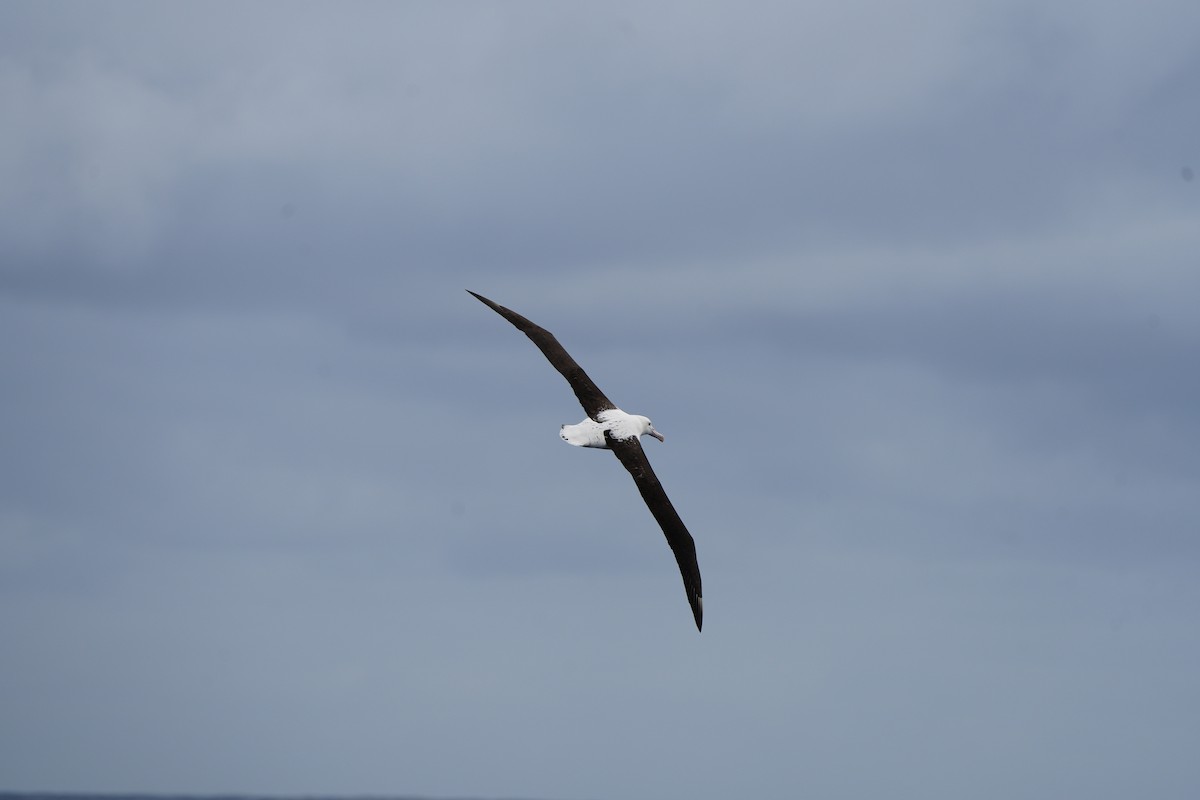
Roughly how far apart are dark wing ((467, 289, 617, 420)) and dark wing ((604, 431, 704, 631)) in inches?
72.9

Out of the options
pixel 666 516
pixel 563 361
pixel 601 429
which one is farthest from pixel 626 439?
pixel 563 361

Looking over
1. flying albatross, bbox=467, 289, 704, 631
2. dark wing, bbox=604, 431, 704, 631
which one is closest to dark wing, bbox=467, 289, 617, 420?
flying albatross, bbox=467, 289, 704, 631

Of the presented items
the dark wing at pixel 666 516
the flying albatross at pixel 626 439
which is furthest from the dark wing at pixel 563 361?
the dark wing at pixel 666 516

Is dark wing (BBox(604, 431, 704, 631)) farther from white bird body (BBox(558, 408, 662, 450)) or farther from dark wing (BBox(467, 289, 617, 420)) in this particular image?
dark wing (BBox(467, 289, 617, 420))

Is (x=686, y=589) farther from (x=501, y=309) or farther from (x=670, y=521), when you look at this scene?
(x=501, y=309)

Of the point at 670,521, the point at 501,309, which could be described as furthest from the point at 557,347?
the point at 670,521

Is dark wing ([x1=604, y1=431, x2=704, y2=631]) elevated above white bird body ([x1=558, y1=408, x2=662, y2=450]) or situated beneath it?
situated beneath

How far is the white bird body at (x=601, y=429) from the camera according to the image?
114 ft

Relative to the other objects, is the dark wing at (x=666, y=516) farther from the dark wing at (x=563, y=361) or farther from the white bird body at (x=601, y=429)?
the dark wing at (x=563, y=361)

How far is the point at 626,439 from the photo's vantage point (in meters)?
34.6

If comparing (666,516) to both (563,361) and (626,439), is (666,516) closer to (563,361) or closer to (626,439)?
(626,439)

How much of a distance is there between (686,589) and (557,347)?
6999 mm

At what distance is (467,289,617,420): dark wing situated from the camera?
36.3 meters

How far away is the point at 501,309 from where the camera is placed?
39312 mm
